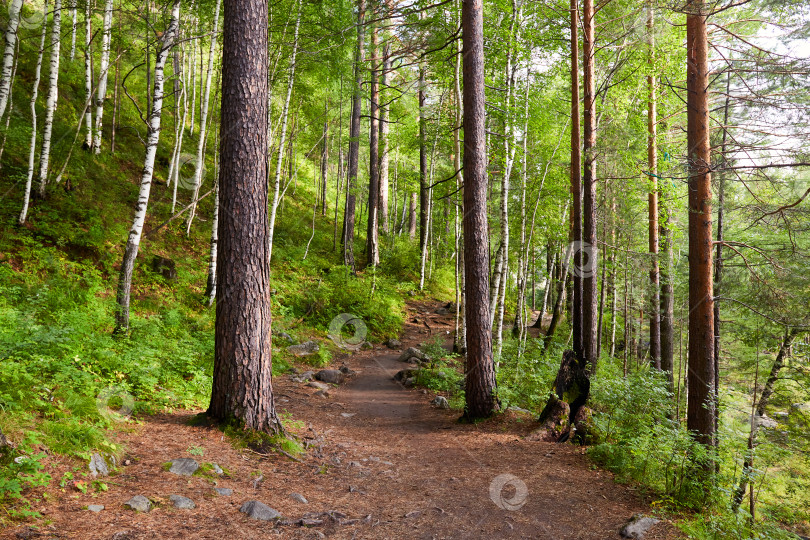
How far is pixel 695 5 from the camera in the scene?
6676 mm

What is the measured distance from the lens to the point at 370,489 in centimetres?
471

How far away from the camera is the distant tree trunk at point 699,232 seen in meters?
6.64

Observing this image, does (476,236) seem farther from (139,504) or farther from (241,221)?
(139,504)

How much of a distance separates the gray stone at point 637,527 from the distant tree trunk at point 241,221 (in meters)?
3.93

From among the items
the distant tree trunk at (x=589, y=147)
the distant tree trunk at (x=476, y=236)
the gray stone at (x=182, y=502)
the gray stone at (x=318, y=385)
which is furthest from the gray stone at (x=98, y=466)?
the distant tree trunk at (x=589, y=147)

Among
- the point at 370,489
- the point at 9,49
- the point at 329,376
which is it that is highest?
the point at 9,49

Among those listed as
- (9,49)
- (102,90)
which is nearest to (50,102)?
(9,49)

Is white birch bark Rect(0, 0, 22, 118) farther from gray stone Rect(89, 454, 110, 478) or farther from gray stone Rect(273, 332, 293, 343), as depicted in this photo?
gray stone Rect(89, 454, 110, 478)

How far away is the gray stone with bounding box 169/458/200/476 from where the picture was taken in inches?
154

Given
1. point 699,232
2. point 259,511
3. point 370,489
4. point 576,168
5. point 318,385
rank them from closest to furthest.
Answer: point 259,511 → point 370,489 → point 699,232 → point 318,385 → point 576,168

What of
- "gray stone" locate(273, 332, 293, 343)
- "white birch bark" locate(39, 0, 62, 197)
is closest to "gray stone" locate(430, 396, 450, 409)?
"gray stone" locate(273, 332, 293, 343)

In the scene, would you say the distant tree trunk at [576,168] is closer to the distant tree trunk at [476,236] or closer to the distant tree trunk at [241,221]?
the distant tree trunk at [476,236]

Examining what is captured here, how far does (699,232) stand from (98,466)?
8.37 m

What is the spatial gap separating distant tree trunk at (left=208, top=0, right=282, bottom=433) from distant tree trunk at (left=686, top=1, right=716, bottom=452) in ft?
21.0
